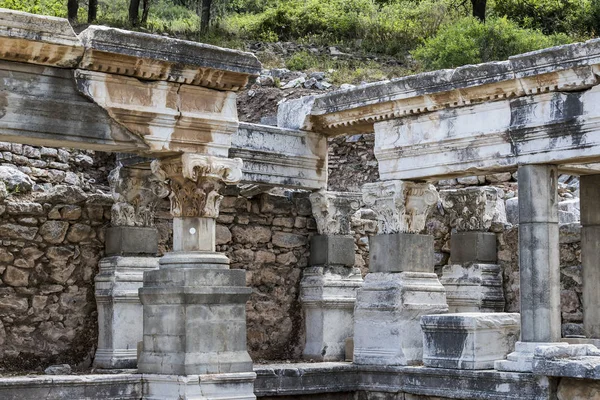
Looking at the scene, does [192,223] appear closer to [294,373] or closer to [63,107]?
[63,107]

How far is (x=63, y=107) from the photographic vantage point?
353 inches

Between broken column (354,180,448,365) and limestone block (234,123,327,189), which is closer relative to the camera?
broken column (354,180,448,365)

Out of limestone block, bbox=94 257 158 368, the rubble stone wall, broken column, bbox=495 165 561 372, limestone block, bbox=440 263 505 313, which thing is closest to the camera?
broken column, bbox=495 165 561 372

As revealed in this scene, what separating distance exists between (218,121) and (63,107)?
153 centimetres

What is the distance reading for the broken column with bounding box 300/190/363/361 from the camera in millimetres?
12805

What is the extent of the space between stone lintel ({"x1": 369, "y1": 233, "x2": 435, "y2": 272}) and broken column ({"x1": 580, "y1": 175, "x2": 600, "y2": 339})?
171cm

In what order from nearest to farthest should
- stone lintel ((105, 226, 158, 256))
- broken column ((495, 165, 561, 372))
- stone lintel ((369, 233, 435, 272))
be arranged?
broken column ((495, 165, 561, 372)) → stone lintel ((105, 226, 158, 256)) → stone lintel ((369, 233, 435, 272))

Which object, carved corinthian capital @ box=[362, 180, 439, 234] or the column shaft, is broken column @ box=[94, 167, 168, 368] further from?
the column shaft

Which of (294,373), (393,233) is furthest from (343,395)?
(393,233)

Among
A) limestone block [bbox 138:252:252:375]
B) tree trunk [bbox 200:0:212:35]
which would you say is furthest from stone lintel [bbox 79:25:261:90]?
tree trunk [bbox 200:0:212:35]

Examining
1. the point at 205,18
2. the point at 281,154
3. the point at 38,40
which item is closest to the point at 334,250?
the point at 281,154

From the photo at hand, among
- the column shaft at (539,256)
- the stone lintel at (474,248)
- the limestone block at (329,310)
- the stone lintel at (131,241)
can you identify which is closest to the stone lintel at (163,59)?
the stone lintel at (131,241)

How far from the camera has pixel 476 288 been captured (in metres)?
13.1

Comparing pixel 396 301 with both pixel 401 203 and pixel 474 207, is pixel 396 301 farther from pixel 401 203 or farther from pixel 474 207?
pixel 474 207
